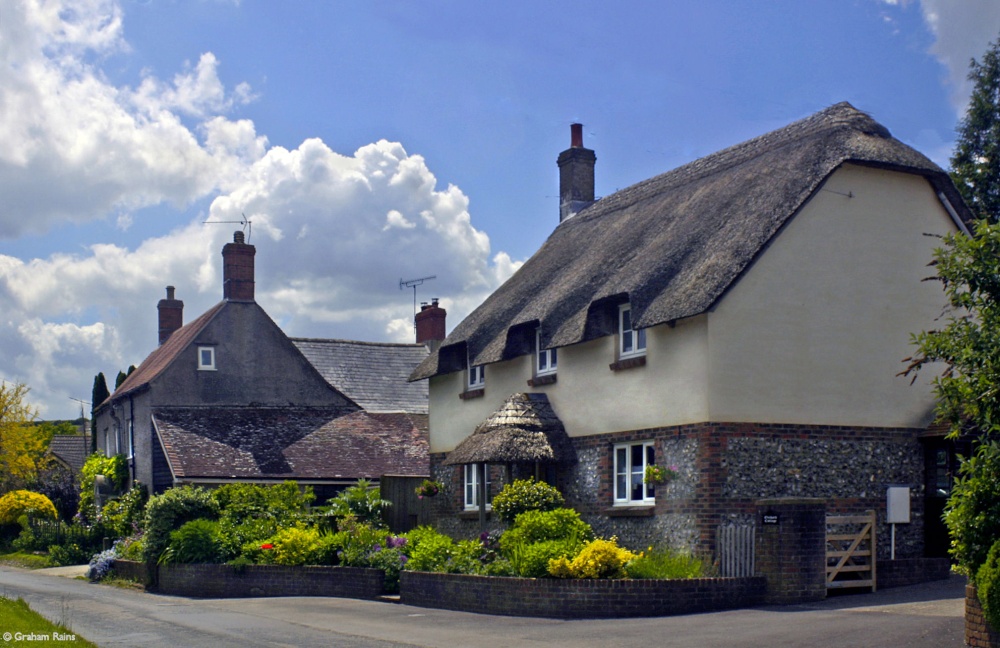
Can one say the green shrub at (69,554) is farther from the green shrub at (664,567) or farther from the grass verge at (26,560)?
the green shrub at (664,567)

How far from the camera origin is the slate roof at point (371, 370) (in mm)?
42688

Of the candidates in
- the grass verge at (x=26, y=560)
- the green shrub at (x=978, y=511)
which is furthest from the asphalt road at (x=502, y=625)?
the grass verge at (x=26, y=560)

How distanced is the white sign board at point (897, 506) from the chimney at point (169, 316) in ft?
109

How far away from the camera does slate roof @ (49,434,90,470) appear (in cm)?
6500

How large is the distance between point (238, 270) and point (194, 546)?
16961 mm

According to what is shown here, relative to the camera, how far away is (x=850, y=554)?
64.1 ft

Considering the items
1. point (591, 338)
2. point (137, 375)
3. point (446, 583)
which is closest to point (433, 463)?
point (591, 338)

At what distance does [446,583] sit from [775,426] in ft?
21.1

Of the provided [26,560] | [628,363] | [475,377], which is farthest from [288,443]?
[628,363]

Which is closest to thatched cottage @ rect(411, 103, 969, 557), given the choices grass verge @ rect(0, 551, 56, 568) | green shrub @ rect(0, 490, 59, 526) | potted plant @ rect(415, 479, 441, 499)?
potted plant @ rect(415, 479, 441, 499)

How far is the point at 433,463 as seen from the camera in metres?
31.0

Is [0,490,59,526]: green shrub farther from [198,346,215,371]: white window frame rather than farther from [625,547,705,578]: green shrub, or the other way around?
[625,547,705,578]: green shrub

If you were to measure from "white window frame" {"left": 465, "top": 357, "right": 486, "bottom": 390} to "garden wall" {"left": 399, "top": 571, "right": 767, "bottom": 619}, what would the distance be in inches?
388

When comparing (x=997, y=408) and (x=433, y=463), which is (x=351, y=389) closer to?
(x=433, y=463)
